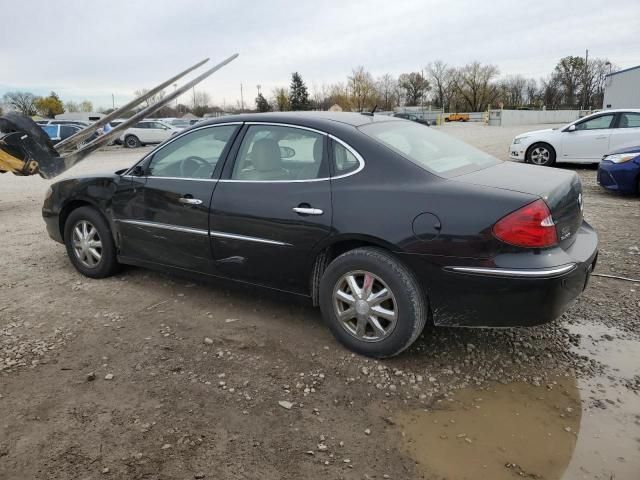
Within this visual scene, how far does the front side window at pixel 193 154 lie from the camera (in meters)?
3.97

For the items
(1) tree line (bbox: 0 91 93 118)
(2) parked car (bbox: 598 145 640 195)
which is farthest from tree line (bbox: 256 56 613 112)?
(2) parked car (bbox: 598 145 640 195)

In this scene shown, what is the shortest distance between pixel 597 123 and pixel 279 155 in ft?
34.8

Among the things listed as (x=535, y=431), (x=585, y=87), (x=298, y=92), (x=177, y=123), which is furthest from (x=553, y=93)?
(x=535, y=431)

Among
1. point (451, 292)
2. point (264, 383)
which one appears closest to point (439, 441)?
point (451, 292)

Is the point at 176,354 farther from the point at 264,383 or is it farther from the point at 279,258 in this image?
the point at 279,258

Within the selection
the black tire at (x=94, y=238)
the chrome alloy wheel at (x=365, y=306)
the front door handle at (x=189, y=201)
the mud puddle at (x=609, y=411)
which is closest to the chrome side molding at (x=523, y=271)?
the chrome alloy wheel at (x=365, y=306)

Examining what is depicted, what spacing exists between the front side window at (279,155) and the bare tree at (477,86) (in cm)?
9364

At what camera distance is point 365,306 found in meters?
3.24

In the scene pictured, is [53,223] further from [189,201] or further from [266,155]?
[266,155]

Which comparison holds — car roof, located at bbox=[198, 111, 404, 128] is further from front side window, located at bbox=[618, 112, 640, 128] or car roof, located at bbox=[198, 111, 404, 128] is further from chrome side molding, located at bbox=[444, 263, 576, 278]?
front side window, located at bbox=[618, 112, 640, 128]

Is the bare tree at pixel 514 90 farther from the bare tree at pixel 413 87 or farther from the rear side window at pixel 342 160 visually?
the rear side window at pixel 342 160

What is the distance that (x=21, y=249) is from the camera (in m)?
6.02

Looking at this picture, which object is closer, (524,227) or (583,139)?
(524,227)

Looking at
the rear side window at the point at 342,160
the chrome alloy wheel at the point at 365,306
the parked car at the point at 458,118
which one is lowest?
the chrome alloy wheel at the point at 365,306
